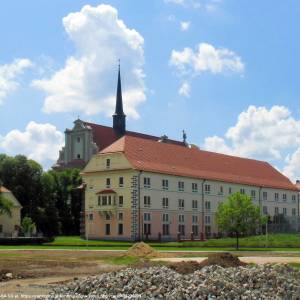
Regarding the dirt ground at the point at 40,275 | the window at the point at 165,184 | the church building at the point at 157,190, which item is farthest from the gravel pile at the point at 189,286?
the window at the point at 165,184

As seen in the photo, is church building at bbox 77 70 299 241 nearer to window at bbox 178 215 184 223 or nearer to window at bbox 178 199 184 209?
window at bbox 178 215 184 223

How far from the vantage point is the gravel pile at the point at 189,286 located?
628 inches

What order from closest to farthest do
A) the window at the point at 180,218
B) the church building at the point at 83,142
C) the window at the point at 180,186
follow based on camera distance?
the window at the point at 180,218, the window at the point at 180,186, the church building at the point at 83,142

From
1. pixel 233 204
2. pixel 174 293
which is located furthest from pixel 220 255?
pixel 233 204

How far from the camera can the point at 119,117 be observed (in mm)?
122938

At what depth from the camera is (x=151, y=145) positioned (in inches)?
3447

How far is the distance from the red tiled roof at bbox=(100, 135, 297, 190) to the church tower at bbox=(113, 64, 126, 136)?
26.9 meters

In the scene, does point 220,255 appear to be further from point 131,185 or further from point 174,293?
point 131,185

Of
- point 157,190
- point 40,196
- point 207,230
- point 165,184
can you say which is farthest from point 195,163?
point 40,196

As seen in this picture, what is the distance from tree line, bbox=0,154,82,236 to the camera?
93.5 m

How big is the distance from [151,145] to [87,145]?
28822 millimetres

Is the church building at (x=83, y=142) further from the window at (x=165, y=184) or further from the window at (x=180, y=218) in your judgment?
the window at (x=180, y=218)

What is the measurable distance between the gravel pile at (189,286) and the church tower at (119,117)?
10320cm

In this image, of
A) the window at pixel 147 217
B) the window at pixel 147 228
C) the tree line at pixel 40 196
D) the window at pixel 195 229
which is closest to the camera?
the window at pixel 147 228
